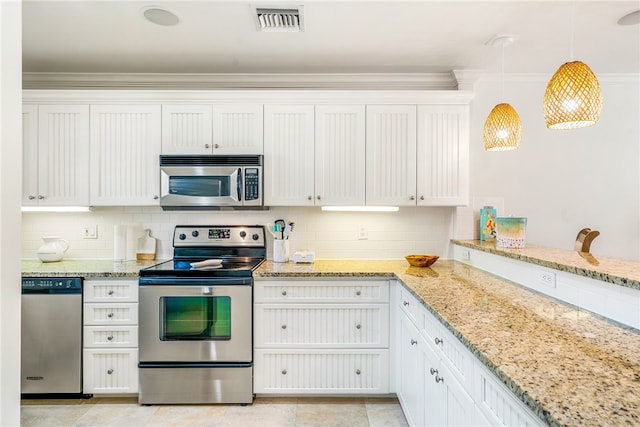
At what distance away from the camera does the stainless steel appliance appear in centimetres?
242

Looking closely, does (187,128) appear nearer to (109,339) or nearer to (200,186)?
(200,186)

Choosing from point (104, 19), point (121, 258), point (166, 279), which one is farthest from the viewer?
point (121, 258)

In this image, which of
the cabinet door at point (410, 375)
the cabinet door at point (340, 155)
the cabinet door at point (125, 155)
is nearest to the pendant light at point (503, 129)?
the cabinet door at point (340, 155)

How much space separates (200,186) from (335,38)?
4.77 ft

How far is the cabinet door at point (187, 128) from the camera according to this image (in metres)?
2.77

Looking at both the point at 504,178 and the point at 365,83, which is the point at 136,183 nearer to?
the point at 365,83

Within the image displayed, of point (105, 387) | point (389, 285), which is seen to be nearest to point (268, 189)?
point (389, 285)

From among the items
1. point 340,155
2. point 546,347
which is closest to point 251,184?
point 340,155

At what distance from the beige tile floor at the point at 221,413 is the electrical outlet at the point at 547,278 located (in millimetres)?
1217

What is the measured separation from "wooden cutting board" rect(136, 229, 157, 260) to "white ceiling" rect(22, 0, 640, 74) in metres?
1.42

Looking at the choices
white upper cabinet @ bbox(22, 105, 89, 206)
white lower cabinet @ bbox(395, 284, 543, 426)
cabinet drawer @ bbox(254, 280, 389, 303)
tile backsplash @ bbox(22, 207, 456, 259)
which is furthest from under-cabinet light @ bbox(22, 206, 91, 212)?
white lower cabinet @ bbox(395, 284, 543, 426)

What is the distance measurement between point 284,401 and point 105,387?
4.08ft

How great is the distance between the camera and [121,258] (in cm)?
292

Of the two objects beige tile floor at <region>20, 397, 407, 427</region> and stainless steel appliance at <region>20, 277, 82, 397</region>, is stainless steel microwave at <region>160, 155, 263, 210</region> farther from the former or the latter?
beige tile floor at <region>20, 397, 407, 427</region>
